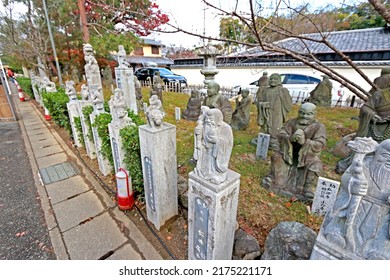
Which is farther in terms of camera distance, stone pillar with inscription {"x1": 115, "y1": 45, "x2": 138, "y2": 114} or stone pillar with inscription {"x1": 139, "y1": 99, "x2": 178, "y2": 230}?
stone pillar with inscription {"x1": 115, "y1": 45, "x2": 138, "y2": 114}

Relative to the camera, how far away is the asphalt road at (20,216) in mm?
2916

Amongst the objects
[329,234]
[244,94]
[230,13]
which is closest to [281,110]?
[244,94]

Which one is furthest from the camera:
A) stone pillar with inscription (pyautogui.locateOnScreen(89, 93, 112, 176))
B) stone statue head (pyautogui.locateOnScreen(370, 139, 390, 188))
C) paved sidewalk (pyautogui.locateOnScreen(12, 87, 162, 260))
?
stone pillar with inscription (pyautogui.locateOnScreen(89, 93, 112, 176))

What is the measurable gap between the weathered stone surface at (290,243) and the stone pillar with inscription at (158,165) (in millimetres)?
1529

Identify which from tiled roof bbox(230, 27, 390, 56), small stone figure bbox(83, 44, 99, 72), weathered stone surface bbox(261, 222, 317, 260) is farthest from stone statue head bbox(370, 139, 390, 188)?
tiled roof bbox(230, 27, 390, 56)

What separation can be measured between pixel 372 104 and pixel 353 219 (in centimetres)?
394

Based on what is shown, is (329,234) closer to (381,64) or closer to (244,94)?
(244,94)

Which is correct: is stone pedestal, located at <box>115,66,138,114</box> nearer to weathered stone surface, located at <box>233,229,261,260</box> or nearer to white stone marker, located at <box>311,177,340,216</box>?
weathered stone surface, located at <box>233,229,261,260</box>

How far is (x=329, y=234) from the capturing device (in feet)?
4.90

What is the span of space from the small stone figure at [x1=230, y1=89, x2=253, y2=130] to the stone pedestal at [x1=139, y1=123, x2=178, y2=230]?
4.92m

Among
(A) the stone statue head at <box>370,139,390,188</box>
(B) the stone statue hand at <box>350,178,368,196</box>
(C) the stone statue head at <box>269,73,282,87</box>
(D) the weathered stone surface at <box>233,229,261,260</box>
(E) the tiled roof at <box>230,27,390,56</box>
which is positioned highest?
(E) the tiled roof at <box>230,27,390,56</box>

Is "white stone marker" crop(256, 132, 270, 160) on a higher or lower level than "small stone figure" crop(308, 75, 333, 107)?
lower

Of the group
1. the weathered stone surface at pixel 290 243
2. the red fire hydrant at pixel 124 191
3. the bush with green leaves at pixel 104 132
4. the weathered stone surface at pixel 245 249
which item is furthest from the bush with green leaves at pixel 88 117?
the weathered stone surface at pixel 290 243

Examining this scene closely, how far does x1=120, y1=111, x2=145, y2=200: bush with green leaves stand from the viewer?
330cm
